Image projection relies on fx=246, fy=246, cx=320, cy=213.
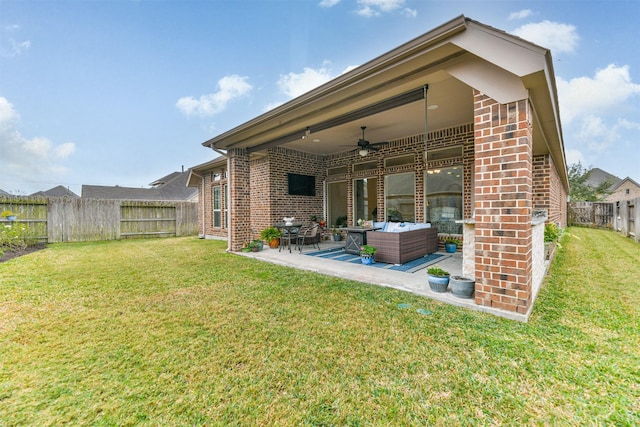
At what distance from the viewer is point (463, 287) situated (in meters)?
3.19

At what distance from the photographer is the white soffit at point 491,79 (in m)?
2.67

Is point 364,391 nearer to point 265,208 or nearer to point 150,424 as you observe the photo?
point 150,424

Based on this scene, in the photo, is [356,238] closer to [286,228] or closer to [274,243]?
[286,228]

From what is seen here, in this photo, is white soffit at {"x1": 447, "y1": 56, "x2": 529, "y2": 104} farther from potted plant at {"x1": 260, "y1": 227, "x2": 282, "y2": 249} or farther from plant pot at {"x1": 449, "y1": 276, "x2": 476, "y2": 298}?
potted plant at {"x1": 260, "y1": 227, "x2": 282, "y2": 249}

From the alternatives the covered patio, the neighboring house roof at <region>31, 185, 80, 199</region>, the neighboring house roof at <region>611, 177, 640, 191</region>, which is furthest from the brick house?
the neighboring house roof at <region>611, 177, 640, 191</region>

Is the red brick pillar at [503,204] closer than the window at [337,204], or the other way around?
the red brick pillar at [503,204]

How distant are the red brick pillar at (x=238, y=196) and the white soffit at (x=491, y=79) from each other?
574 cm

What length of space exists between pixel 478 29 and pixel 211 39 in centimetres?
993

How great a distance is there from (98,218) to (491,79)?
13.0 meters

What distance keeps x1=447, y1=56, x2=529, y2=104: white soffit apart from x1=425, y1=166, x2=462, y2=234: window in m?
3.69

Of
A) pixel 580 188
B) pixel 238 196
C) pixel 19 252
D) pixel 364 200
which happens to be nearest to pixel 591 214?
pixel 580 188

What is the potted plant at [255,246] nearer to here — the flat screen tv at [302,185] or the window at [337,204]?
the flat screen tv at [302,185]

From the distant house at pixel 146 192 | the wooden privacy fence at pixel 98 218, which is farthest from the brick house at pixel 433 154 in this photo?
the distant house at pixel 146 192

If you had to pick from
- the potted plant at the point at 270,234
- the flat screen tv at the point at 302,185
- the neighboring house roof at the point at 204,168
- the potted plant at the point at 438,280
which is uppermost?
the neighboring house roof at the point at 204,168
